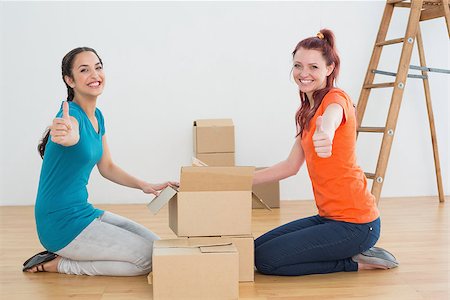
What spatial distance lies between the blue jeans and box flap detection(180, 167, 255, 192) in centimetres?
30

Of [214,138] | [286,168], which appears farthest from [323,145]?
[214,138]

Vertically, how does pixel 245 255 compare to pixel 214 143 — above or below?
below

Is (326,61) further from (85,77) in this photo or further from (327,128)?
(85,77)

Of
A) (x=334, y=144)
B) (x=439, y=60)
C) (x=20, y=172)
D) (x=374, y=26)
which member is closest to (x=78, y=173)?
(x=334, y=144)

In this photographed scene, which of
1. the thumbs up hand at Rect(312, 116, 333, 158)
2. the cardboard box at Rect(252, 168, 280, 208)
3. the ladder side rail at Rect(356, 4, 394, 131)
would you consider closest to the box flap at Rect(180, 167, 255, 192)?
the thumbs up hand at Rect(312, 116, 333, 158)

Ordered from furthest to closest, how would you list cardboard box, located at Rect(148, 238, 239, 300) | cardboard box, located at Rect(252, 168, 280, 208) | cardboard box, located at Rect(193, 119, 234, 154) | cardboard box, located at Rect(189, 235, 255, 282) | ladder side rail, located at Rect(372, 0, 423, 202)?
cardboard box, located at Rect(252, 168, 280, 208), cardboard box, located at Rect(193, 119, 234, 154), ladder side rail, located at Rect(372, 0, 423, 202), cardboard box, located at Rect(189, 235, 255, 282), cardboard box, located at Rect(148, 238, 239, 300)

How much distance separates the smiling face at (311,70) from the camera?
242cm

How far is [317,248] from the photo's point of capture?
93.5 inches

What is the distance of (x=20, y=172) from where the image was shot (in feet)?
14.8

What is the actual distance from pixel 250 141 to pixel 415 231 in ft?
5.24

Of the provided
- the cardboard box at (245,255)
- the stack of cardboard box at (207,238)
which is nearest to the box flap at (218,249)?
the stack of cardboard box at (207,238)

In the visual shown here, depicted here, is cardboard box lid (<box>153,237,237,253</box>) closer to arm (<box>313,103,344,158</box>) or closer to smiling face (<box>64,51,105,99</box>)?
arm (<box>313,103,344,158</box>)

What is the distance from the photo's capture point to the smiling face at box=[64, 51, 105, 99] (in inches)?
97.1

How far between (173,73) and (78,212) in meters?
2.26
